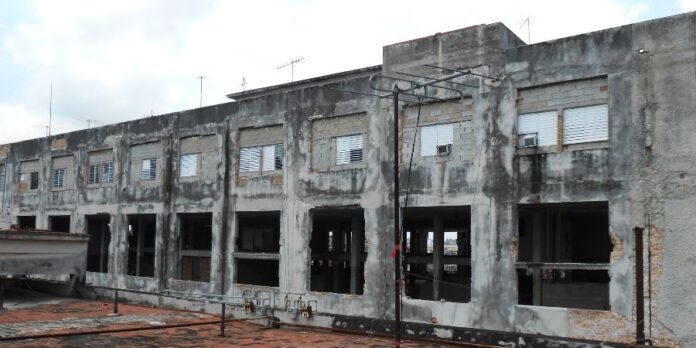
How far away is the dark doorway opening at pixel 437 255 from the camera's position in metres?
21.7

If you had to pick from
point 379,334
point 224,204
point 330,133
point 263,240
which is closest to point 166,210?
point 224,204

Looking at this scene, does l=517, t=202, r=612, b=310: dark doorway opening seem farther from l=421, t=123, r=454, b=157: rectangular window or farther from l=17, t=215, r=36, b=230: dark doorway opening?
l=17, t=215, r=36, b=230: dark doorway opening

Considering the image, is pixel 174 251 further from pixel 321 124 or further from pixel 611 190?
pixel 611 190

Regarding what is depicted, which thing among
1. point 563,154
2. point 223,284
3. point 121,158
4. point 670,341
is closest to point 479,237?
point 563,154

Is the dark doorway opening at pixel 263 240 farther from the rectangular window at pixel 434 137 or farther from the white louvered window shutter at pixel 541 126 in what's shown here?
the white louvered window shutter at pixel 541 126

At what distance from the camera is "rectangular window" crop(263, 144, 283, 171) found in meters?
23.1

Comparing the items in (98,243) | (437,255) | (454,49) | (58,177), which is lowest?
(98,243)

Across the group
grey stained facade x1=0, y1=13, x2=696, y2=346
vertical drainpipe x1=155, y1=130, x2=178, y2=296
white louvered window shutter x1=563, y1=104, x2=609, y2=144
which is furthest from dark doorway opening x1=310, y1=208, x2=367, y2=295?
white louvered window shutter x1=563, y1=104, x2=609, y2=144

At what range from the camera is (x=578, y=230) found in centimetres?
2295

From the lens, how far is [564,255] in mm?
21625

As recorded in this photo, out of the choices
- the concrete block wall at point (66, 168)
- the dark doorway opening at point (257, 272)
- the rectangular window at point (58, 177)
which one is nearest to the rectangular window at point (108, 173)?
the concrete block wall at point (66, 168)

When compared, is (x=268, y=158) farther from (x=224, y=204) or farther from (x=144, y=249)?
(x=144, y=249)

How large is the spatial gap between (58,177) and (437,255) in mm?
20404

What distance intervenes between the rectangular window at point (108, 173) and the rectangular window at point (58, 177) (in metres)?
3.61
